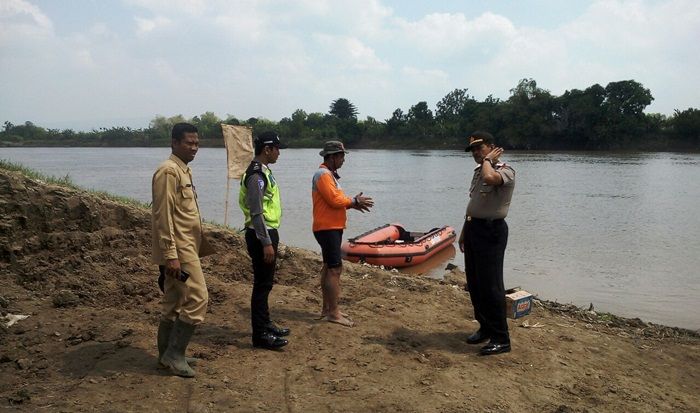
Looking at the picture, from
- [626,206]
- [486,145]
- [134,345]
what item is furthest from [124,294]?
[626,206]

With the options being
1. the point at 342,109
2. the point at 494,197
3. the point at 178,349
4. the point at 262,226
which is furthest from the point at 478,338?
the point at 342,109

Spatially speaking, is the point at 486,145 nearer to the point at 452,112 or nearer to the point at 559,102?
the point at 559,102

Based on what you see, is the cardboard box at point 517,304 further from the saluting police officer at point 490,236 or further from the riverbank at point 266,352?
the saluting police officer at point 490,236

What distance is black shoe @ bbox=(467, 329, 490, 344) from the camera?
5.46 m

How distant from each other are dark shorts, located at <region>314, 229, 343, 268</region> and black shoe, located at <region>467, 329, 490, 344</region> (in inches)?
55.4

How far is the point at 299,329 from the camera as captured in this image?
5.50 m

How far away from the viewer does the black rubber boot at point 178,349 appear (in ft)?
13.9

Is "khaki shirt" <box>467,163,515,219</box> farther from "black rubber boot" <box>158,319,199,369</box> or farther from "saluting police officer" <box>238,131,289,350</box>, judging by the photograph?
"black rubber boot" <box>158,319,199,369</box>

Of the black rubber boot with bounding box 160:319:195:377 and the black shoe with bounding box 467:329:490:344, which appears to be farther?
the black shoe with bounding box 467:329:490:344

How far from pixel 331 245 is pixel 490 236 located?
4.79 ft

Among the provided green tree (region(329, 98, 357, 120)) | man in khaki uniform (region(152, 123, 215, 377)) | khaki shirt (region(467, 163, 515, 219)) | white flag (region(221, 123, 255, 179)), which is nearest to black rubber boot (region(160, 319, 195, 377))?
man in khaki uniform (region(152, 123, 215, 377))

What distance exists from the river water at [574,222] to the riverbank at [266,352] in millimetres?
4606

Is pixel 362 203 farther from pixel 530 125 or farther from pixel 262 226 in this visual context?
pixel 530 125

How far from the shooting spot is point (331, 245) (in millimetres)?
5535
